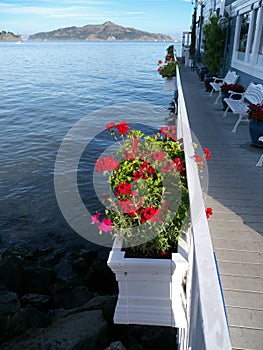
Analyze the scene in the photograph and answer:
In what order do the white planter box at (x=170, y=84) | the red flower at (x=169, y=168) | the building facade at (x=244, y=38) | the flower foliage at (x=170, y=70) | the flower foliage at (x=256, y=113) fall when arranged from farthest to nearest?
the white planter box at (x=170, y=84), the flower foliage at (x=170, y=70), the building facade at (x=244, y=38), the flower foliage at (x=256, y=113), the red flower at (x=169, y=168)

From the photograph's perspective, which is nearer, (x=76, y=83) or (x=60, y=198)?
(x=60, y=198)

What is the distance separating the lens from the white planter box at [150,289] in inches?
103


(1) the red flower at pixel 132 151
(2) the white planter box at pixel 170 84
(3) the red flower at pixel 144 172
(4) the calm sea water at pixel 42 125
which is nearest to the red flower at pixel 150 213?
(3) the red flower at pixel 144 172

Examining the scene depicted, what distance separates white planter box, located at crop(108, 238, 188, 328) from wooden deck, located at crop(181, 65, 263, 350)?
484mm

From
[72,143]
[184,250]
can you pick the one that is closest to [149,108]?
[72,143]

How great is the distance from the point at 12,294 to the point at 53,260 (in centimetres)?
158

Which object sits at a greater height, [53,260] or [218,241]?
[218,241]

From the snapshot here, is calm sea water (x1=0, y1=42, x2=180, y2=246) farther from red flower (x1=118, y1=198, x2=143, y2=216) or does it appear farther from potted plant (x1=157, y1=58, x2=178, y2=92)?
red flower (x1=118, y1=198, x2=143, y2=216)

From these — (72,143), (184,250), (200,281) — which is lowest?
(72,143)

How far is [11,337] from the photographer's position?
4379 millimetres

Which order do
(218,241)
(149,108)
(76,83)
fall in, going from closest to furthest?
(218,241), (149,108), (76,83)

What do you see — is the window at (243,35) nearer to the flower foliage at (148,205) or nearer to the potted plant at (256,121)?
the potted plant at (256,121)

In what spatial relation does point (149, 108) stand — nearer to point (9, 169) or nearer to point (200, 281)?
point (9, 169)

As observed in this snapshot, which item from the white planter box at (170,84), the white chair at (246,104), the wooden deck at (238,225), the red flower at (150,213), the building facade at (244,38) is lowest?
the wooden deck at (238,225)
